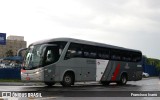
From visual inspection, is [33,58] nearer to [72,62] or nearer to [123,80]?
[72,62]

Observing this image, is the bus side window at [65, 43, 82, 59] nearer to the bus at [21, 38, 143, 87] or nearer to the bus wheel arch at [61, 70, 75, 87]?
the bus at [21, 38, 143, 87]

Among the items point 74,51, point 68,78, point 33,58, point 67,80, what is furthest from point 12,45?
point 33,58

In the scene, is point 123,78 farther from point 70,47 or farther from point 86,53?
point 70,47

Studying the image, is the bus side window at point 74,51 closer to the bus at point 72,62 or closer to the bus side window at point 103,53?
the bus at point 72,62

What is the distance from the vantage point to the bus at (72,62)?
70.2 ft

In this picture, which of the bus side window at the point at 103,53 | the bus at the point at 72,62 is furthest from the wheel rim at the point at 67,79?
the bus side window at the point at 103,53

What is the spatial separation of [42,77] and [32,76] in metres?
0.69

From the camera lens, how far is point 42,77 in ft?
69.2

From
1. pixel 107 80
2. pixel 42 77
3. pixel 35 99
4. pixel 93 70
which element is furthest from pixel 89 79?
pixel 35 99

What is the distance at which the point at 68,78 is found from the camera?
898 inches

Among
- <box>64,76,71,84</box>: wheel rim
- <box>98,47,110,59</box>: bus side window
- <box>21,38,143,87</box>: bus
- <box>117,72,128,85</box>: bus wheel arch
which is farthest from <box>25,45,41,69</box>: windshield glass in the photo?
<box>117,72,128,85</box>: bus wheel arch

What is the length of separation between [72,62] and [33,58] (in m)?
2.86

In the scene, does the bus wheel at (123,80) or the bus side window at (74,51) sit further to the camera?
the bus wheel at (123,80)

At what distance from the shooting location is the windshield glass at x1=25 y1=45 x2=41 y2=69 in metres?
21.4
